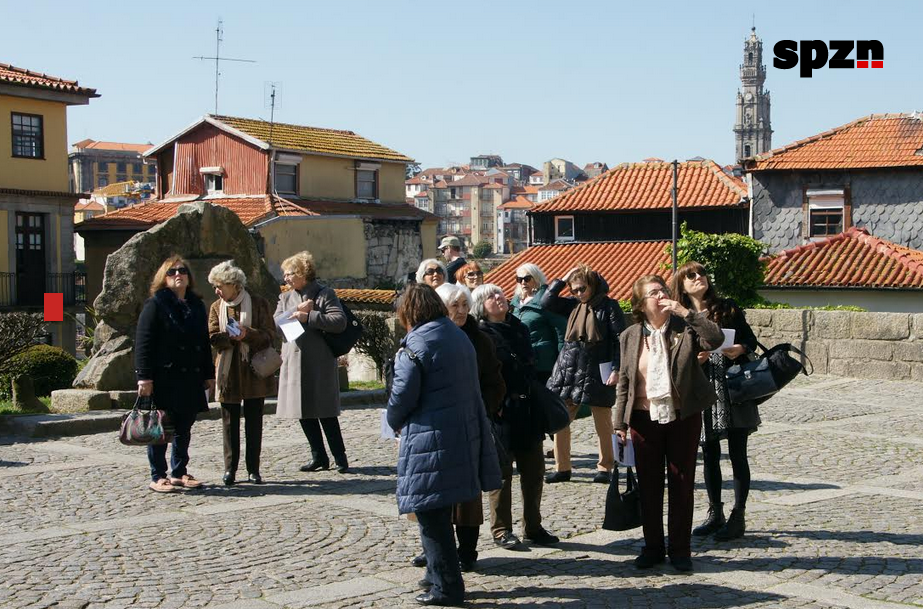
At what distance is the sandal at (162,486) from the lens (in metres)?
8.62

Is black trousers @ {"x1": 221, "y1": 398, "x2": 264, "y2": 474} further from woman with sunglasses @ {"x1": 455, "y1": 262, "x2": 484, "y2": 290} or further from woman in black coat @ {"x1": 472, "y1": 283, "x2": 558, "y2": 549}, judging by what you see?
woman in black coat @ {"x1": 472, "y1": 283, "x2": 558, "y2": 549}

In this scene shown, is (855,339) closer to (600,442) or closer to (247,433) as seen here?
(600,442)

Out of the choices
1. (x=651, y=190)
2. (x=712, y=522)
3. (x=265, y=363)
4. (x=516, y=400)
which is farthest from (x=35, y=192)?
(x=712, y=522)

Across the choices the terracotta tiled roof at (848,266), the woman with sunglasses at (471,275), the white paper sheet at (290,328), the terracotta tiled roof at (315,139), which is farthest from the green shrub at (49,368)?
the terracotta tiled roof at (315,139)

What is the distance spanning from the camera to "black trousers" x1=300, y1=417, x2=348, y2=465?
9531 mm

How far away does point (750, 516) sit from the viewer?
777 centimetres

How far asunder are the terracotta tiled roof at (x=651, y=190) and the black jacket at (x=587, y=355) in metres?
29.5

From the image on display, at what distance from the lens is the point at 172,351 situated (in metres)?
8.67

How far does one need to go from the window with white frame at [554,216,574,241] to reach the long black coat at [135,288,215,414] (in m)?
32.7

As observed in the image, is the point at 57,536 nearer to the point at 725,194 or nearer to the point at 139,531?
the point at 139,531

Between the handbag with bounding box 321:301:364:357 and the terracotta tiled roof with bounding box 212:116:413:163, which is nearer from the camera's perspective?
the handbag with bounding box 321:301:364:357

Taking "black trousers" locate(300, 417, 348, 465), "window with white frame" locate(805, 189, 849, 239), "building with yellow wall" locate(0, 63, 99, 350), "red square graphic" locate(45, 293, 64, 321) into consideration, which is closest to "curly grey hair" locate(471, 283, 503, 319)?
"black trousers" locate(300, 417, 348, 465)

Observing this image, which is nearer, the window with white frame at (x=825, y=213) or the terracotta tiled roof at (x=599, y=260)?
the window with white frame at (x=825, y=213)

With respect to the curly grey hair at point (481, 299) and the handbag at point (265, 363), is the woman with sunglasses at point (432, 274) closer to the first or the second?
the handbag at point (265, 363)
